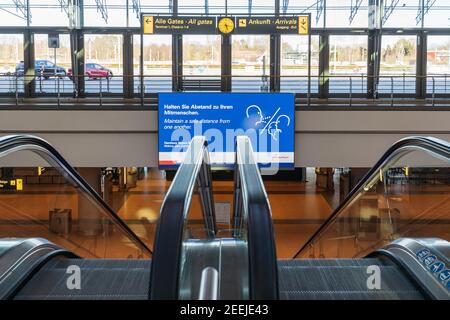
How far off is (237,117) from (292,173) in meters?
10.4

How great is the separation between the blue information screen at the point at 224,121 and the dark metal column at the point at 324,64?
403cm

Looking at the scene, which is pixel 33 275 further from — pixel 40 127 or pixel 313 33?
pixel 313 33

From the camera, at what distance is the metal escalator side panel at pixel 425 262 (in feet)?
9.70

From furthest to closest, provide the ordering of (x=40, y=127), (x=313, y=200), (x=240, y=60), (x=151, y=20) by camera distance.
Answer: (x=313, y=200) → (x=240, y=60) → (x=151, y=20) → (x=40, y=127)

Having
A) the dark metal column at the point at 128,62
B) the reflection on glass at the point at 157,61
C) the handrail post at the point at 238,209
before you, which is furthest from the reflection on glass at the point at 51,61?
the handrail post at the point at 238,209

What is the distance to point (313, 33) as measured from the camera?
50.6 ft

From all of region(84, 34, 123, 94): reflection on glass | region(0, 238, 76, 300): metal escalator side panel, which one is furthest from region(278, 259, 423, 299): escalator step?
region(84, 34, 123, 94): reflection on glass

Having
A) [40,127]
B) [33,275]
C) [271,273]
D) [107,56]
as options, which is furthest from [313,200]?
[271,273]

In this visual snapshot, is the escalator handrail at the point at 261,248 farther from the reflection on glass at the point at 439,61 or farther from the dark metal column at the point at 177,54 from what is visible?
the reflection on glass at the point at 439,61

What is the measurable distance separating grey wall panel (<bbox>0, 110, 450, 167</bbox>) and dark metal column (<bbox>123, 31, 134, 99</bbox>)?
4000 mm

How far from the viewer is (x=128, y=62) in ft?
50.9

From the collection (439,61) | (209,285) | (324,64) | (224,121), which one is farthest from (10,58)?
(209,285)
